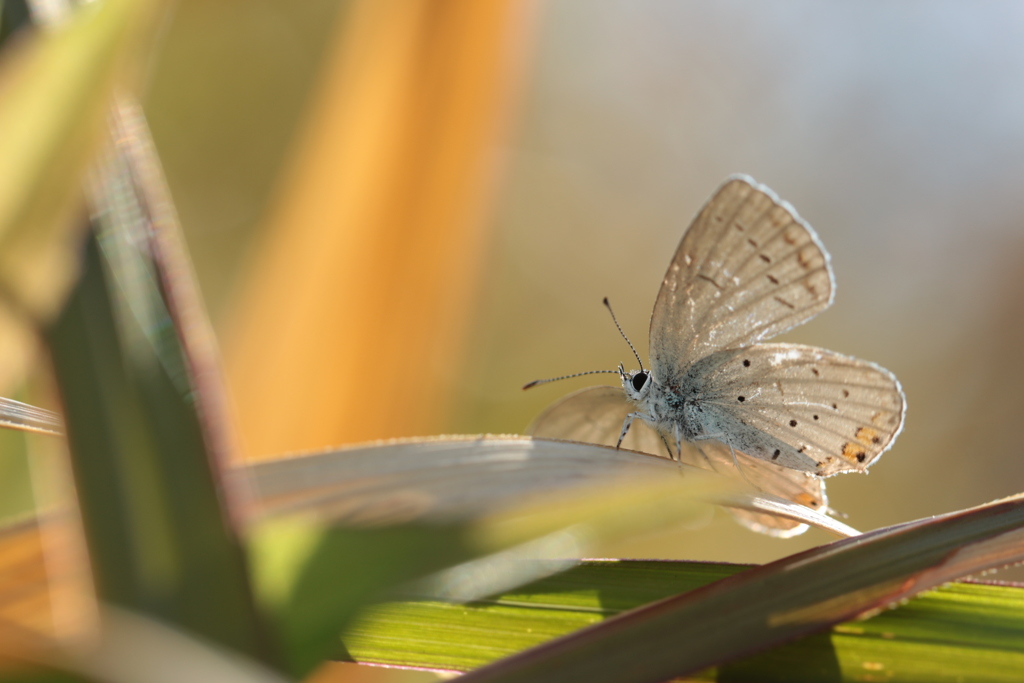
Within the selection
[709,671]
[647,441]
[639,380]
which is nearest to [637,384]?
[639,380]

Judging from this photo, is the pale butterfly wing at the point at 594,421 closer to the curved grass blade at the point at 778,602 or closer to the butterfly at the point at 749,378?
the butterfly at the point at 749,378

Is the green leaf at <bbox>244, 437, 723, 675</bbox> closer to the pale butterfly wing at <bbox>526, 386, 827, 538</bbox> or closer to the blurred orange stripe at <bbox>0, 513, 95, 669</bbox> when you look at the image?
the blurred orange stripe at <bbox>0, 513, 95, 669</bbox>

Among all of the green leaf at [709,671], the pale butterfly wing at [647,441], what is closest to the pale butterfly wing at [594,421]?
the pale butterfly wing at [647,441]

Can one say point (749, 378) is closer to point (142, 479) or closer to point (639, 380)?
point (639, 380)

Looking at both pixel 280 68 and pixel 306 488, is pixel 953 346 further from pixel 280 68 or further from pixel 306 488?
pixel 306 488

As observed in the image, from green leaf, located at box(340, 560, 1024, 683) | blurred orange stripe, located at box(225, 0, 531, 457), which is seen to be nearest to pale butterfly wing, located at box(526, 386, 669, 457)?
blurred orange stripe, located at box(225, 0, 531, 457)
